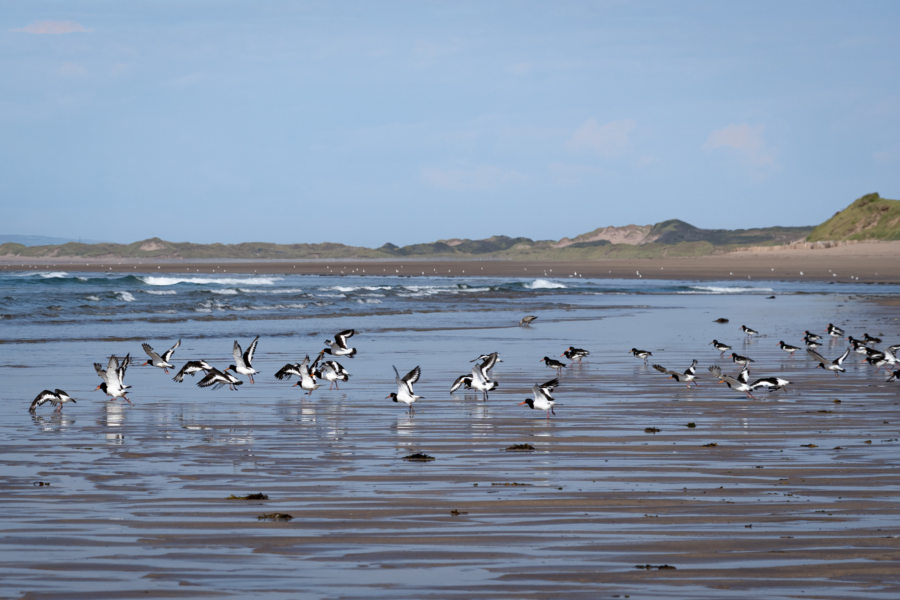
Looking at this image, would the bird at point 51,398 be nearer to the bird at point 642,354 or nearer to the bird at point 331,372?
the bird at point 331,372

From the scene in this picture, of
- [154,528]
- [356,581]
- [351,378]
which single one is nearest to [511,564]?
[356,581]

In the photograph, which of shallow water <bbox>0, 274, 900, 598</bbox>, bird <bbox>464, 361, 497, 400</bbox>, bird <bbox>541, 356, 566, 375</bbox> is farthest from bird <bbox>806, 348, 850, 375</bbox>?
bird <bbox>464, 361, 497, 400</bbox>

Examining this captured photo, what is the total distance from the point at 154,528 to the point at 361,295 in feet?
147

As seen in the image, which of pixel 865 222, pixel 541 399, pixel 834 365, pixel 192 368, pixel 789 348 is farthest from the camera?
pixel 865 222

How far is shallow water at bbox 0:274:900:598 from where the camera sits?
6031 millimetres

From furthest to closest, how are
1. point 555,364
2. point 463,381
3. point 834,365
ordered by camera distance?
point 555,364 < point 834,365 < point 463,381

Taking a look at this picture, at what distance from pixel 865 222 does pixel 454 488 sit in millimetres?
158227

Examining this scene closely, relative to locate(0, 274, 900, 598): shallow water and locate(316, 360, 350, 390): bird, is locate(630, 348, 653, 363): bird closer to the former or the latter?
locate(0, 274, 900, 598): shallow water

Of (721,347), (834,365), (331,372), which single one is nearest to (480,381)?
(331,372)

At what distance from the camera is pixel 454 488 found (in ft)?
27.9

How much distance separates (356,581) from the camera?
5.96 meters

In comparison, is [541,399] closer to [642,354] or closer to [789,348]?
[642,354]

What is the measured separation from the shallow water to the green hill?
133174mm

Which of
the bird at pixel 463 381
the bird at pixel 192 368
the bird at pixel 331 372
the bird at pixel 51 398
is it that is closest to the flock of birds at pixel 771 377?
the bird at pixel 463 381
